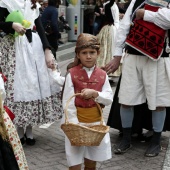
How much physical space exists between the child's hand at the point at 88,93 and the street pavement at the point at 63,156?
1.04m

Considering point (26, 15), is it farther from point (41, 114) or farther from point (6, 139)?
point (6, 139)

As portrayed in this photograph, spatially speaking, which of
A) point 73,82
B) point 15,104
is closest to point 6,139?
point 73,82

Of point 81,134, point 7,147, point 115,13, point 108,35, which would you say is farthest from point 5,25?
point 115,13

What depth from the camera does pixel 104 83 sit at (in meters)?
3.57

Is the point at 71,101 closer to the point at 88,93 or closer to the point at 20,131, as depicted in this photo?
the point at 88,93

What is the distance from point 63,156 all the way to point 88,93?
130 cm

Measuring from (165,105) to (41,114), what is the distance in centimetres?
127

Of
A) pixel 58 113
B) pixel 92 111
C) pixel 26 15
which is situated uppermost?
pixel 26 15

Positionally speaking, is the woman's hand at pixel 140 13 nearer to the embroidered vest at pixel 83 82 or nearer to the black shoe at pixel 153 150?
the embroidered vest at pixel 83 82

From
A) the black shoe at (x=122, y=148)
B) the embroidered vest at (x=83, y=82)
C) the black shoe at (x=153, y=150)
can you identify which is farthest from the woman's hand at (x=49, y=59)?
the black shoe at (x=153, y=150)

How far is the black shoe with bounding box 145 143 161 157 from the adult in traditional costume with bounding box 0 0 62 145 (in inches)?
42.7

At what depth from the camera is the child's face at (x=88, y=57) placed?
3.50 metres

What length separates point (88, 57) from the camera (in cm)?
349

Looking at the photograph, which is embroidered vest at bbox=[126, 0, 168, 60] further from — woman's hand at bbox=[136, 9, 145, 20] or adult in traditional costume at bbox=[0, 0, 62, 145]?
adult in traditional costume at bbox=[0, 0, 62, 145]
